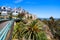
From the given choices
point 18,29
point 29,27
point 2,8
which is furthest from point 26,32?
point 2,8

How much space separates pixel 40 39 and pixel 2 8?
14920 cm

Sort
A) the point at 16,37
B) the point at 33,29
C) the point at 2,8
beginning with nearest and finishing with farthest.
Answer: the point at 33,29, the point at 16,37, the point at 2,8

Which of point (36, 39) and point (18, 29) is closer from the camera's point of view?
point (36, 39)

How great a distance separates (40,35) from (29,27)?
10.3 feet

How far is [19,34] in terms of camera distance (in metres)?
36.1

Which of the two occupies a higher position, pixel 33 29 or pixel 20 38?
pixel 33 29

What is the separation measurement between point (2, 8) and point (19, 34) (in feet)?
477

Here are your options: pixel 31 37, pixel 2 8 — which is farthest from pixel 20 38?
pixel 2 8

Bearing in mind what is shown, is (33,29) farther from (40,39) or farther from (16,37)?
(16,37)

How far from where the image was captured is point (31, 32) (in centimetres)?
3300

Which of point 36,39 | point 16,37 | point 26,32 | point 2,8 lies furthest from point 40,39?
point 2,8

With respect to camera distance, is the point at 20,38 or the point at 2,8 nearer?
the point at 20,38

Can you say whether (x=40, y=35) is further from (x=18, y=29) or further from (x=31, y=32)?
(x=18, y=29)

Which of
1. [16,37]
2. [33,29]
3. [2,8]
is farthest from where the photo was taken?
[2,8]
